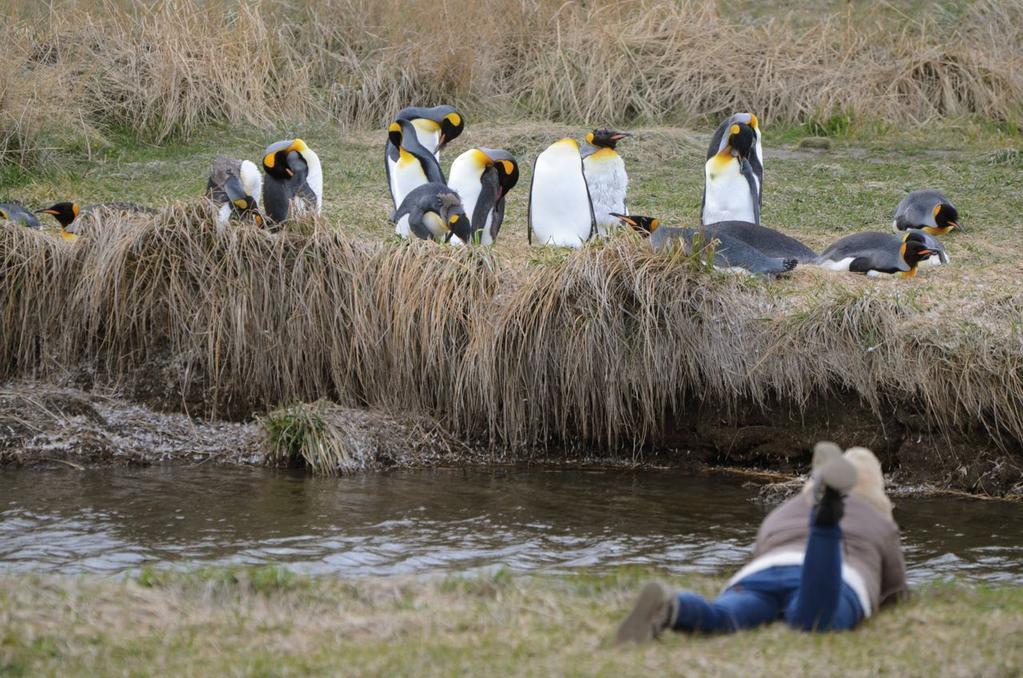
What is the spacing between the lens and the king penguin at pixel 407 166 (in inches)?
399

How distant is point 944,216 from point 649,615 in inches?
280

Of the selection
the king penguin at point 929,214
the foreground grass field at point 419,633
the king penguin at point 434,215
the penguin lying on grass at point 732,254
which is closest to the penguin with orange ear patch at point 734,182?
the king penguin at point 929,214

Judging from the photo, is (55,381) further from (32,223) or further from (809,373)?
(809,373)

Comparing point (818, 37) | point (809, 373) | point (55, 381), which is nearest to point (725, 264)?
point (809, 373)

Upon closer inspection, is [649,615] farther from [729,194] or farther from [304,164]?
[304,164]

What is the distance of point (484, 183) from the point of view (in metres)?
9.67

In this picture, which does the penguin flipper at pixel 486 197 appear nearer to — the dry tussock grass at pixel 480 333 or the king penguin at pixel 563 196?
the king penguin at pixel 563 196

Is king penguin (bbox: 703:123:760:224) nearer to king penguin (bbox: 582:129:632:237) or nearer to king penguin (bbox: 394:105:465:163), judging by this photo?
king penguin (bbox: 582:129:632:237)

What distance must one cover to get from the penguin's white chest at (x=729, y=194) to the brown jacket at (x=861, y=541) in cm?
620

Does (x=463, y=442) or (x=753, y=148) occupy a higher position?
(x=753, y=148)

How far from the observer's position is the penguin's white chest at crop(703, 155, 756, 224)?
9.78 m

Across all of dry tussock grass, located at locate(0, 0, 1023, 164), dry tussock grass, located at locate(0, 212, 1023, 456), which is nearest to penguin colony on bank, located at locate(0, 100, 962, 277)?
dry tussock grass, located at locate(0, 212, 1023, 456)

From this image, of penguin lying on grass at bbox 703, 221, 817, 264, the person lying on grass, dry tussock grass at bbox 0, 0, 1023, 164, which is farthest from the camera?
dry tussock grass at bbox 0, 0, 1023, 164

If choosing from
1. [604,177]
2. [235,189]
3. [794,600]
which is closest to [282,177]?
[235,189]
